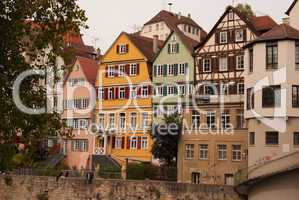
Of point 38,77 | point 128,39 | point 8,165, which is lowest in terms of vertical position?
point 8,165

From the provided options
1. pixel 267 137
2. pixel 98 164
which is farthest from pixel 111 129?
pixel 267 137

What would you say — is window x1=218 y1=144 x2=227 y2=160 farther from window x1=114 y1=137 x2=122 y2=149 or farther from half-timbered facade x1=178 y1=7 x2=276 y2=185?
window x1=114 y1=137 x2=122 y2=149

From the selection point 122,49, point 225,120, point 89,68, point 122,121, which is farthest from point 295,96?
point 89,68

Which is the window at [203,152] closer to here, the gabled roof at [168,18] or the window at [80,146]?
the window at [80,146]

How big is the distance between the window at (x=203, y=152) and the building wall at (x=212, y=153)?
0.19 metres

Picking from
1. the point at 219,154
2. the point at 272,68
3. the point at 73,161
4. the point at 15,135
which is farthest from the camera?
the point at 73,161

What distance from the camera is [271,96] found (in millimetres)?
34375

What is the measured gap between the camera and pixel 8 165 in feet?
48.9

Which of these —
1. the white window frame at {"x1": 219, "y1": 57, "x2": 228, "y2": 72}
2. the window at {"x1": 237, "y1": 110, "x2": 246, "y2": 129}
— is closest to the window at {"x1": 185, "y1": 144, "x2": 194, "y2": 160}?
the window at {"x1": 237, "y1": 110, "x2": 246, "y2": 129}

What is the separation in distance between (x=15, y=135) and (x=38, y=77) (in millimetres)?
1482

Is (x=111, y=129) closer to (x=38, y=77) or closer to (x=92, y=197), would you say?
(x=92, y=197)

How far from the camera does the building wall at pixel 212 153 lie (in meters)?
40.5

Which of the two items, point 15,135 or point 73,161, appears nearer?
point 15,135

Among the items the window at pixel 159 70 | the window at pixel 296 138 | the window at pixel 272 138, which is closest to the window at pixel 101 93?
the window at pixel 159 70
